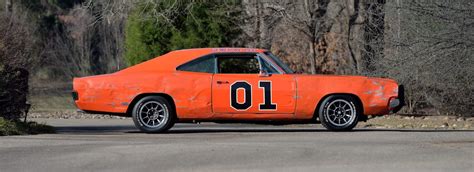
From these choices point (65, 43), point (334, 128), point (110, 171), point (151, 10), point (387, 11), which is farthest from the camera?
point (65, 43)

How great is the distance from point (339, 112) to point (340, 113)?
0.11 ft

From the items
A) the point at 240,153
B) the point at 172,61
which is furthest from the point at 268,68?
the point at 240,153

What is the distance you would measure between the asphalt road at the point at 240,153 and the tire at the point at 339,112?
87cm

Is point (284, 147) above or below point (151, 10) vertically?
below

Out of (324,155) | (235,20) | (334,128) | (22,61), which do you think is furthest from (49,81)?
(324,155)

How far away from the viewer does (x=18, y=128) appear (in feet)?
49.0

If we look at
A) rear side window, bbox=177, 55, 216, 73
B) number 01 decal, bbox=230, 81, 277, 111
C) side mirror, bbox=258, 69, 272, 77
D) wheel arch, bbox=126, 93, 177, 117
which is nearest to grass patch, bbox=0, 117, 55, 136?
wheel arch, bbox=126, 93, 177, 117

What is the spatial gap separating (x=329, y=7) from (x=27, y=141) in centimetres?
1454

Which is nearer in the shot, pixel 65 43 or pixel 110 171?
pixel 110 171

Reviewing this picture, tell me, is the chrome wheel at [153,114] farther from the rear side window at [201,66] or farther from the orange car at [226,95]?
the rear side window at [201,66]

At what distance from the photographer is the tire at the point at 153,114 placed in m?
15.1

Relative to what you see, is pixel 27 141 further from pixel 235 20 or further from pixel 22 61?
pixel 235 20

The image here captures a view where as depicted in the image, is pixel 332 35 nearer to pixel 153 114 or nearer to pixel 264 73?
pixel 264 73

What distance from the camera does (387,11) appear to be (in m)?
23.3
